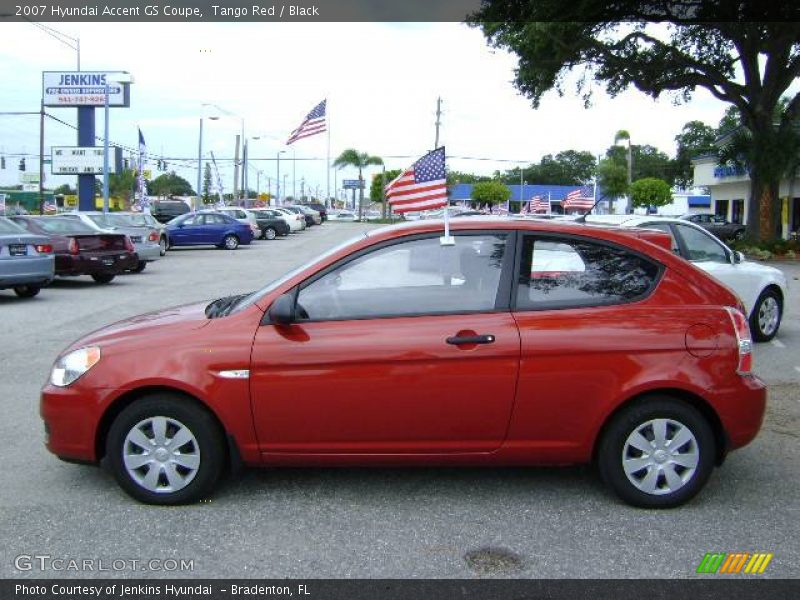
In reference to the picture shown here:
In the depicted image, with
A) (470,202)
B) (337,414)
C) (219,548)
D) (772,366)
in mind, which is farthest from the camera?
(470,202)

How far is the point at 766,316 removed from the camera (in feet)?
32.2

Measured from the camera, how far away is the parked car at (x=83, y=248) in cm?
1620

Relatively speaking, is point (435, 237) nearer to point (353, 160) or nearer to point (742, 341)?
point (742, 341)

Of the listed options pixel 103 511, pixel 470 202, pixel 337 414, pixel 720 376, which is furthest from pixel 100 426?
pixel 470 202

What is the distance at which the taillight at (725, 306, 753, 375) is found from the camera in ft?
14.5

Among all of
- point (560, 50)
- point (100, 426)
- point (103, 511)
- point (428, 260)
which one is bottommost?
point (103, 511)

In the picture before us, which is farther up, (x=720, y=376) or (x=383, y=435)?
(x=720, y=376)

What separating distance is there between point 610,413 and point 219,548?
220 centimetres

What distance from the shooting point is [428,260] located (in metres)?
4.57

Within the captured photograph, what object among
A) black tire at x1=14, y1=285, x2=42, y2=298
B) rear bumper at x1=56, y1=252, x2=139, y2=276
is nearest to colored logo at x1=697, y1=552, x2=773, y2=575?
black tire at x1=14, y1=285, x2=42, y2=298

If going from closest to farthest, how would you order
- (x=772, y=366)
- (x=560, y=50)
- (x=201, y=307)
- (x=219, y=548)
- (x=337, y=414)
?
(x=219, y=548) → (x=337, y=414) → (x=201, y=307) → (x=772, y=366) → (x=560, y=50)

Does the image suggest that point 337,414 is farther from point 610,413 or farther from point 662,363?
point 662,363

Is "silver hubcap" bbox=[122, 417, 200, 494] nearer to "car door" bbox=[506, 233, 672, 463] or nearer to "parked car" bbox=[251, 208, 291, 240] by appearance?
"car door" bbox=[506, 233, 672, 463]

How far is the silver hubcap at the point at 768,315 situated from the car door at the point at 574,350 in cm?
603
